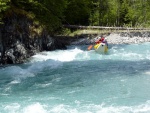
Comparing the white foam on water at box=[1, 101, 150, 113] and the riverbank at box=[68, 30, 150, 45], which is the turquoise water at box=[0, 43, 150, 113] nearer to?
the white foam on water at box=[1, 101, 150, 113]

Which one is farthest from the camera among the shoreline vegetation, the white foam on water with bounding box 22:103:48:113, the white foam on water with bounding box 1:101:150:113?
the shoreline vegetation

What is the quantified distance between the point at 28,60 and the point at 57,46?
666cm

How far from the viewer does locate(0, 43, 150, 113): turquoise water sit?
15.0 meters

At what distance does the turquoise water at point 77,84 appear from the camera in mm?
14984

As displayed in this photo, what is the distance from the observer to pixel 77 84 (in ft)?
Answer: 61.3

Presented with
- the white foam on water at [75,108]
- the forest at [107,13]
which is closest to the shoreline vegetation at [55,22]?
the forest at [107,13]

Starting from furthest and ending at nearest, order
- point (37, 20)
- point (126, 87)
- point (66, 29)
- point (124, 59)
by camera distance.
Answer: point (66, 29) < point (37, 20) < point (124, 59) < point (126, 87)

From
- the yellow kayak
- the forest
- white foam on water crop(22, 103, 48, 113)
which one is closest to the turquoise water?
white foam on water crop(22, 103, 48, 113)

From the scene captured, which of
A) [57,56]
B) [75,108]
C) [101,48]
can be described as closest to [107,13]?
[101,48]

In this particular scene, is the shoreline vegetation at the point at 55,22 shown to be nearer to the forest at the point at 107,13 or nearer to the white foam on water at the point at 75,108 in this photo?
the forest at the point at 107,13

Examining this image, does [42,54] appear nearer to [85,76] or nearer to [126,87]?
[85,76]

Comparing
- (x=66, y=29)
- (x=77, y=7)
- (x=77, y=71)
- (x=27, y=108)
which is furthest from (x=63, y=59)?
(x=77, y=7)

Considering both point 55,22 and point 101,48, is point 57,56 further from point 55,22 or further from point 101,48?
point 55,22

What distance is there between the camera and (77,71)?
21.9 metres
